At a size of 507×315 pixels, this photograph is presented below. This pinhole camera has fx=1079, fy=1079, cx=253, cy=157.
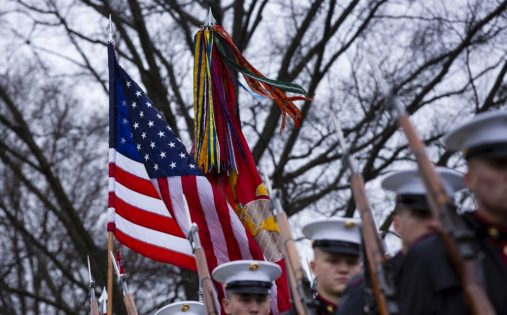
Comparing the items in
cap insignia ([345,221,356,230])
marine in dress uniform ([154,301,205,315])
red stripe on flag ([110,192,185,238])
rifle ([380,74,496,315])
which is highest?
red stripe on flag ([110,192,185,238])

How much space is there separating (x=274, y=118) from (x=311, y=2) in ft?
5.61

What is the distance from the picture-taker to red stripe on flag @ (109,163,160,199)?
28.2 feet

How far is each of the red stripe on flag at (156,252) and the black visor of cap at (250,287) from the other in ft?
6.98

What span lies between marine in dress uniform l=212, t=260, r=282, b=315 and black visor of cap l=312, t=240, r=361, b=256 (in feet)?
2.13

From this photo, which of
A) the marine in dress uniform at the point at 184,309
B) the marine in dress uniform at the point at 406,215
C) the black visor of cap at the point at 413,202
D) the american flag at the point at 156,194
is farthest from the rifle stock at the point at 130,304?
the black visor of cap at the point at 413,202

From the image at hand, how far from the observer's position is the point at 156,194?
8758mm

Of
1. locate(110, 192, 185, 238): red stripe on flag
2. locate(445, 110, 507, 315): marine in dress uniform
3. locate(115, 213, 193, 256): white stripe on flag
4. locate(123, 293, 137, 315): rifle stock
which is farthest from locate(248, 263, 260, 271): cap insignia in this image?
locate(445, 110, 507, 315): marine in dress uniform

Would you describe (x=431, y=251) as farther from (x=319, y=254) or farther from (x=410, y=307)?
(x=319, y=254)

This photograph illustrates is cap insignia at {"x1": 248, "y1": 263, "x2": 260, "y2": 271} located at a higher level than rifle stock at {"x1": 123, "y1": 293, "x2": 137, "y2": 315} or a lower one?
lower

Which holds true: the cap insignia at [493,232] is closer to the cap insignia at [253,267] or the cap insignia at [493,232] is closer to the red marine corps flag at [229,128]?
the cap insignia at [253,267]

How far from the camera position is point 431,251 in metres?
3.87

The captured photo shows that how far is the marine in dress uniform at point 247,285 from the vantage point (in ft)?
19.9

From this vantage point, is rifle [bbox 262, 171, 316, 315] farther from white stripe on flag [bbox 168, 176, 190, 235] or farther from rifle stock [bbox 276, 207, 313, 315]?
white stripe on flag [bbox 168, 176, 190, 235]

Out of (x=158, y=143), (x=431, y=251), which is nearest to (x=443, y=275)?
(x=431, y=251)
